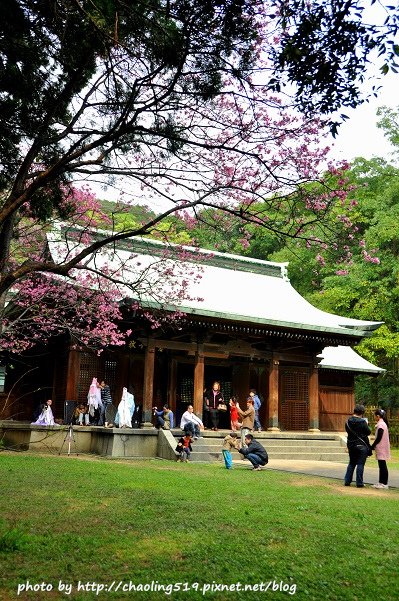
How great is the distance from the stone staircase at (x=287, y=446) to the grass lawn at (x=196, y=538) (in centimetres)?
595

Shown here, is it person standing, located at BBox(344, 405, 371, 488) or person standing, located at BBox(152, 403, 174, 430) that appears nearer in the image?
person standing, located at BBox(344, 405, 371, 488)

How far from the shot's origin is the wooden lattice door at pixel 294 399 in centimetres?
2212

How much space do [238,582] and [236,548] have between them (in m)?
0.99

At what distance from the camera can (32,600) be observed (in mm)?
4402

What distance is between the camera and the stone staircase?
16541 millimetres

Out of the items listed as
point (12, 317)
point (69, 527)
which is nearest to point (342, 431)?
point (12, 317)

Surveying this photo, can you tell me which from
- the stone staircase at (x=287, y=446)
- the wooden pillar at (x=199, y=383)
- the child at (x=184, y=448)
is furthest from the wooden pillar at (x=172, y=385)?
the child at (x=184, y=448)

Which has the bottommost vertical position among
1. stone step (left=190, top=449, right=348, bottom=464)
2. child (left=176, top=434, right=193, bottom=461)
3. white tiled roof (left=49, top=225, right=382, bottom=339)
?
stone step (left=190, top=449, right=348, bottom=464)

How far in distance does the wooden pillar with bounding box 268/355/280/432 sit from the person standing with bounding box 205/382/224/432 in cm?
189

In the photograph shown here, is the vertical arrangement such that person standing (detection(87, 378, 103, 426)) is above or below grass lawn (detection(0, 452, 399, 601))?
above

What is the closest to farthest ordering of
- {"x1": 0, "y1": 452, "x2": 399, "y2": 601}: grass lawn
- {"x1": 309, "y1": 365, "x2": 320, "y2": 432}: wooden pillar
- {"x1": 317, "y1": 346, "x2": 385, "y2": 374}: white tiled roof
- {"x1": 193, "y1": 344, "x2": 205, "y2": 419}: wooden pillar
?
{"x1": 0, "y1": 452, "x2": 399, "y2": 601}: grass lawn
{"x1": 193, "y1": 344, "x2": 205, "y2": 419}: wooden pillar
{"x1": 309, "y1": 365, "x2": 320, "y2": 432}: wooden pillar
{"x1": 317, "y1": 346, "x2": 385, "y2": 374}: white tiled roof

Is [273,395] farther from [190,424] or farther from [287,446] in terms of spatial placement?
[190,424]

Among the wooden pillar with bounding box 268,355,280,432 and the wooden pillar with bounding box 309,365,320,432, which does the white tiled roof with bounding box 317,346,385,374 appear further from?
the wooden pillar with bounding box 268,355,280,432

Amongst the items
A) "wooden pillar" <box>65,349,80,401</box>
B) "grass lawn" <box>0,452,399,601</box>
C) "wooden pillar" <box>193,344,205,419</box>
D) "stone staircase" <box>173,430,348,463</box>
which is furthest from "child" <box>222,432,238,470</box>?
"wooden pillar" <box>65,349,80,401</box>
